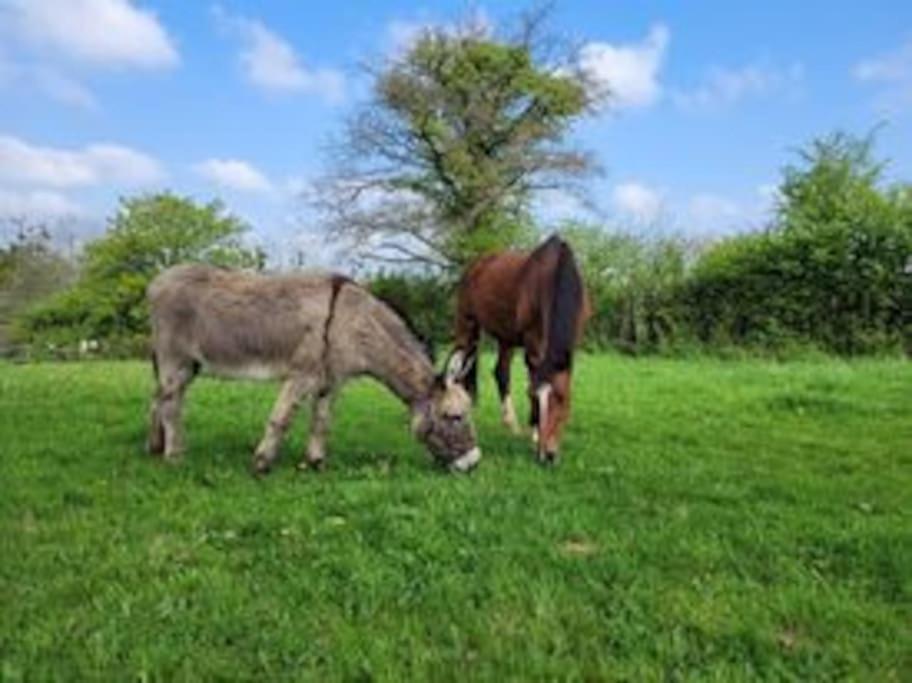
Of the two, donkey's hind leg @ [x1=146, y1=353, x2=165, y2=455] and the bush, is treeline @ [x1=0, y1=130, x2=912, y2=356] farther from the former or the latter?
donkey's hind leg @ [x1=146, y1=353, x2=165, y2=455]

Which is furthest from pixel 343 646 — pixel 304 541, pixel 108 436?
pixel 108 436

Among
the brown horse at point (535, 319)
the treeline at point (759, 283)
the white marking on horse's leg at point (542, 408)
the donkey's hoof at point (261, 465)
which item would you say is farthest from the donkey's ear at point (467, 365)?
the treeline at point (759, 283)

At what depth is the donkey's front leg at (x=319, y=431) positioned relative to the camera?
9.55 metres

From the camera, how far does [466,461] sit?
9352 millimetres

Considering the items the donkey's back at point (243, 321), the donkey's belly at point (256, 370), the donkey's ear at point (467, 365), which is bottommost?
the donkey's ear at point (467, 365)

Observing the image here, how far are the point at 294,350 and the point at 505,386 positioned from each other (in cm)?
418

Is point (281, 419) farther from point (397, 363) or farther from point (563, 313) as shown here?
point (563, 313)

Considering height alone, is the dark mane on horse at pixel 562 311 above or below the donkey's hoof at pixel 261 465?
above

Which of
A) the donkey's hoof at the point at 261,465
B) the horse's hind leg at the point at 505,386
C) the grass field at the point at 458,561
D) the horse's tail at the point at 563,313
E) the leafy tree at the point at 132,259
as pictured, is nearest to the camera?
the grass field at the point at 458,561

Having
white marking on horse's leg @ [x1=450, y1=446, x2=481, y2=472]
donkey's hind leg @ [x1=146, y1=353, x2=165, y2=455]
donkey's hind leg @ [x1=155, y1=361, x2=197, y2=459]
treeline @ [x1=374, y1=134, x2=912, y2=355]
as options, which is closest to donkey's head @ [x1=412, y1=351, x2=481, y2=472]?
white marking on horse's leg @ [x1=450, y1=446, x2=481, y2=472]

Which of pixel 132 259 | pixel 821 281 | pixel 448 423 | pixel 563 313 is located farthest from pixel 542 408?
pixel 132 259

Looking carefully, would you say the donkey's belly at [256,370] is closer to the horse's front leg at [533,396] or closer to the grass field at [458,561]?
the grass field at [458,561]

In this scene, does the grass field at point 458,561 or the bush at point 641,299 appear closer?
the grass field at point 458,561

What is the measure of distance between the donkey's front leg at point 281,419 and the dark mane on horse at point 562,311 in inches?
82.8
